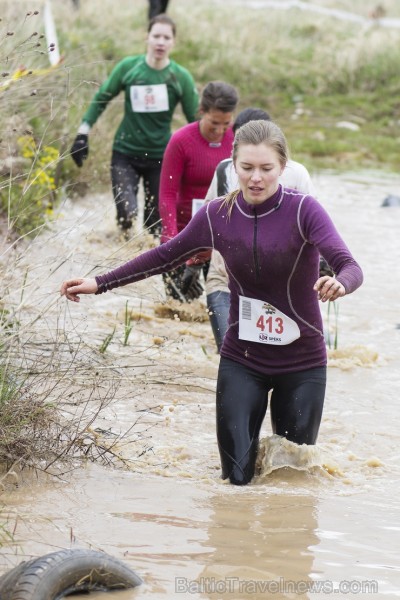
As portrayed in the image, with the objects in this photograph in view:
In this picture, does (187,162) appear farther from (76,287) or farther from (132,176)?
(76,287)

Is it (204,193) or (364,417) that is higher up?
(204,193)

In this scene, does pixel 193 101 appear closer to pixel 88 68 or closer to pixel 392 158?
pixel 88 68

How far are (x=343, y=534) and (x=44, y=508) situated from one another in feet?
3.89

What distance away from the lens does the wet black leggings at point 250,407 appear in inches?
202

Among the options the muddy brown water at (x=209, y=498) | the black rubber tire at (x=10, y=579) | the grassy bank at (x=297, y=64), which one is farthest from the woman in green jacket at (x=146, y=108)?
the grassy bank at (x=297, y=64)

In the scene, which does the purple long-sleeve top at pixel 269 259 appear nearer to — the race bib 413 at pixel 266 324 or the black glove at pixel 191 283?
the race bib 413 at pixel 266 324

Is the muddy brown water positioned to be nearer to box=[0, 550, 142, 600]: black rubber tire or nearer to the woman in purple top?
box=[0, 550, 142, 600]: black rubber tire

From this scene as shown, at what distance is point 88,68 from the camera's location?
1483 cm

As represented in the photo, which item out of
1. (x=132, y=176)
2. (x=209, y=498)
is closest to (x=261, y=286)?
(x=209, y=498)

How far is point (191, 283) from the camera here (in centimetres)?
763

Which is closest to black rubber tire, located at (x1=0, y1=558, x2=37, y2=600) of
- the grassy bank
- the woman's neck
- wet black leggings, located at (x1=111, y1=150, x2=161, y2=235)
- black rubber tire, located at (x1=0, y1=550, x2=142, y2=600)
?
black rubber tire, located at (x1=0, y1=550, x2=142, y2=600)

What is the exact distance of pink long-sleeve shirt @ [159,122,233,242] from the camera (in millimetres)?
7637

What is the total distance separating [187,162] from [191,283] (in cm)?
81

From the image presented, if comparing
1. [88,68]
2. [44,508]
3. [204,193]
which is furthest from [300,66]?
[44,508]
